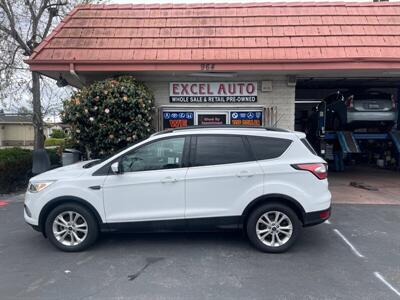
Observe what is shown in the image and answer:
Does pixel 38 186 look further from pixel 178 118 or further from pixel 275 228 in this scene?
pixel 178 118

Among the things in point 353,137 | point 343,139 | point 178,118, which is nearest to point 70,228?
point 178,118

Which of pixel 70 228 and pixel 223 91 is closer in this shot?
pixel 70 228

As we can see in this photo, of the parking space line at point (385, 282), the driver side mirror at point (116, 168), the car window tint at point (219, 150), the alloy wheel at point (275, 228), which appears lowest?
the parking space line at point (385, 282)

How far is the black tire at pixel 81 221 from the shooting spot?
457 cm

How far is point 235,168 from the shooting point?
4.57 metres

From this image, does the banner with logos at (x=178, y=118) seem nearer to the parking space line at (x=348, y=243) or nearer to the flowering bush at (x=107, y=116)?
the flowering bush at (x=107, y=116)

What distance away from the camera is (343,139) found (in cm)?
1123

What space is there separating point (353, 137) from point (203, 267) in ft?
29.5

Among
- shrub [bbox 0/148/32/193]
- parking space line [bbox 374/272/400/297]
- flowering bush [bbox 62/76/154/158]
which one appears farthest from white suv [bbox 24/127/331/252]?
shrub [bbox 0/148/32/193]

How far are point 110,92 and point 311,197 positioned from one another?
16.5 ft

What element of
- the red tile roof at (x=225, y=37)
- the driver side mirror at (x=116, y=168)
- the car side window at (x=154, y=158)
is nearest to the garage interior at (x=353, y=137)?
the red tile roof at (x=225, y=37)

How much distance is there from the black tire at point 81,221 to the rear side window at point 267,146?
2508mm

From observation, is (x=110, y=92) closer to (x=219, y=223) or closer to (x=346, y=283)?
(x=219, y=223)

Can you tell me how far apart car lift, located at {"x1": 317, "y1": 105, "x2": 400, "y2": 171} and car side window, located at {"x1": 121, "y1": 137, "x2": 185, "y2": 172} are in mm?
8074
